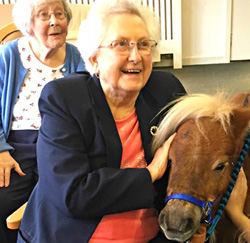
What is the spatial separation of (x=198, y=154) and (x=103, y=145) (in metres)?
→ 0.32

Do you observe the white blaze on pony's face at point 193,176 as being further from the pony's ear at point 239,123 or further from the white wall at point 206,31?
the white wall at point 206,31

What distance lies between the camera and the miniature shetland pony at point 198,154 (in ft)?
3.03

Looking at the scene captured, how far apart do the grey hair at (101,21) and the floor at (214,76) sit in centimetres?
244

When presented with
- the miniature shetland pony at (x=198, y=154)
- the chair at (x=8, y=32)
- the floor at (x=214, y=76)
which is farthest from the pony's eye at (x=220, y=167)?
the floor at (x=214, y=76)

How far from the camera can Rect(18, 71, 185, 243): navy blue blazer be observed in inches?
38.9

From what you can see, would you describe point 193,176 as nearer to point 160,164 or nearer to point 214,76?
point 160,164

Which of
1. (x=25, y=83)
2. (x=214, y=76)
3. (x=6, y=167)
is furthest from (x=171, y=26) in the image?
(x=6, y=167)

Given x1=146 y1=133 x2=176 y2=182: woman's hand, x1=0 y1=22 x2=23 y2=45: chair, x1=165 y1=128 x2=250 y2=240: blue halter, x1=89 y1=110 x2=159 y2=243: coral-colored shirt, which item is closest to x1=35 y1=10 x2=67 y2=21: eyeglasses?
x1=0 y1=22 x2=23 y2=45: chair

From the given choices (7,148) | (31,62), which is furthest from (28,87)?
(7,148)

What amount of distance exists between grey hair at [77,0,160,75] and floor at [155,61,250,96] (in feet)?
8.01

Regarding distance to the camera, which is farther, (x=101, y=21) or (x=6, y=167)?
(x=6, y=167)

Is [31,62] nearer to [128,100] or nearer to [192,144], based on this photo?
[128,100]

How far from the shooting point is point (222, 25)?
13.8 feet

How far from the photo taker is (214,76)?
4172 mm
